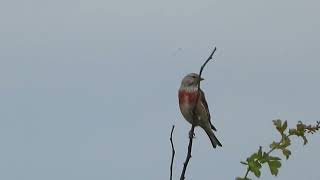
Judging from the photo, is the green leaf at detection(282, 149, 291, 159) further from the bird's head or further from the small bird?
the bird's head

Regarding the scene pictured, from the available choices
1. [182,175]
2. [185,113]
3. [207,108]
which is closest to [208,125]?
[207,108]

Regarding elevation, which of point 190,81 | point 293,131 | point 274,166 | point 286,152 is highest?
point 190,81

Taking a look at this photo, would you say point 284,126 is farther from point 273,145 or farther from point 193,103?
point 193,103

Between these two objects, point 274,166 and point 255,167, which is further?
point 274,166

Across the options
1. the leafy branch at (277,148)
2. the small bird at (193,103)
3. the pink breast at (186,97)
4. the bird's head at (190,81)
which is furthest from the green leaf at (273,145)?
the bird's head at (190,81)

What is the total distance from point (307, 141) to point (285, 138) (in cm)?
33

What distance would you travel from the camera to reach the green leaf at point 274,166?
466cm

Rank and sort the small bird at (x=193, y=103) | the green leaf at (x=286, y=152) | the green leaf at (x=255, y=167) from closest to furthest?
1. the green leaf at (x=255, y=167)
2. the green leaf at (x=286, y=152)
3. the small bird at (x=193, y=103)

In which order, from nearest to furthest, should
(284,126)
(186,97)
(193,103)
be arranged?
(284,126) → (193,103) → (186,97)

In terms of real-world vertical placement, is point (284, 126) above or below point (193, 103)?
below

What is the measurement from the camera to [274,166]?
4762 mm

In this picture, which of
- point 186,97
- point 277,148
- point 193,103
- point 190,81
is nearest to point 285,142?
point 277,148

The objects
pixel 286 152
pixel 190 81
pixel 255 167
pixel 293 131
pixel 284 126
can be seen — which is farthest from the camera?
pixel 190 81

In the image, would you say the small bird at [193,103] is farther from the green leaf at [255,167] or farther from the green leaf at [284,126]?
the green leaf at [255,167]
